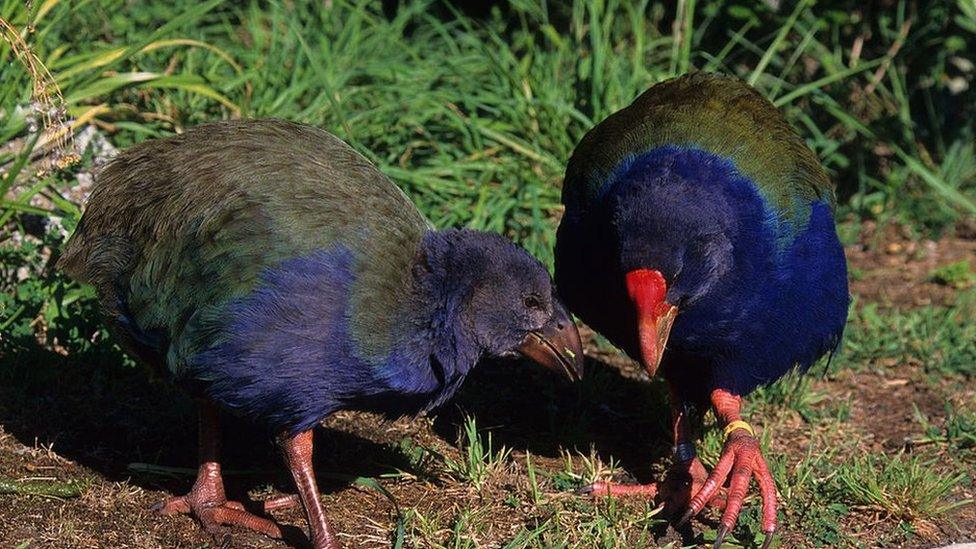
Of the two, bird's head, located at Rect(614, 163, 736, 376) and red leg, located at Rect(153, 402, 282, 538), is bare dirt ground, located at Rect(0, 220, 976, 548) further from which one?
bird's head, located at Rect(614, 163, 736, 376)

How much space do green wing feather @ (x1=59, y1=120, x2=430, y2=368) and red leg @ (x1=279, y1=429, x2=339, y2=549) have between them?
1.19ft

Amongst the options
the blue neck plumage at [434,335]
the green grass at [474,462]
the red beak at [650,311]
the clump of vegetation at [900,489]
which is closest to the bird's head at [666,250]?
the red beak at [650,311]

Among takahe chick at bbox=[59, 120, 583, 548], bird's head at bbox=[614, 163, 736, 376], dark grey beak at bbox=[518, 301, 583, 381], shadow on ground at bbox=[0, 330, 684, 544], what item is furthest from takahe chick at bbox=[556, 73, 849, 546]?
shadow on ground at bbox=[0, 330, 684, 544]

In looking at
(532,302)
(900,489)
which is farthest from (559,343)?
(900,489)

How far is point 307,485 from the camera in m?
3.18

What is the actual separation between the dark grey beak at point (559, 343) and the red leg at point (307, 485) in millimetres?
588

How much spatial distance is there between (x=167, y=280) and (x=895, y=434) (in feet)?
7.73

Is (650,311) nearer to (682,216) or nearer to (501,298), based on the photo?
(682,216)

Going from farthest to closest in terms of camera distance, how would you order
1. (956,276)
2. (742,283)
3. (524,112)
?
(956,276), (524,112), (742,283)

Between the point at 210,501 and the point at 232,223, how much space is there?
0.79 meters

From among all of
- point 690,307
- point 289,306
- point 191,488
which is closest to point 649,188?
point 690,307

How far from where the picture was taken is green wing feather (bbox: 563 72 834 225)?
3477 millimetres

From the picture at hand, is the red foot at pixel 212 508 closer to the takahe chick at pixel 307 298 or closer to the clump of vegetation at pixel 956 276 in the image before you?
the takahe chick at pixel 307 298

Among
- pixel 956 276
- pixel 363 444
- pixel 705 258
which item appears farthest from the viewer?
pixel 956 276
